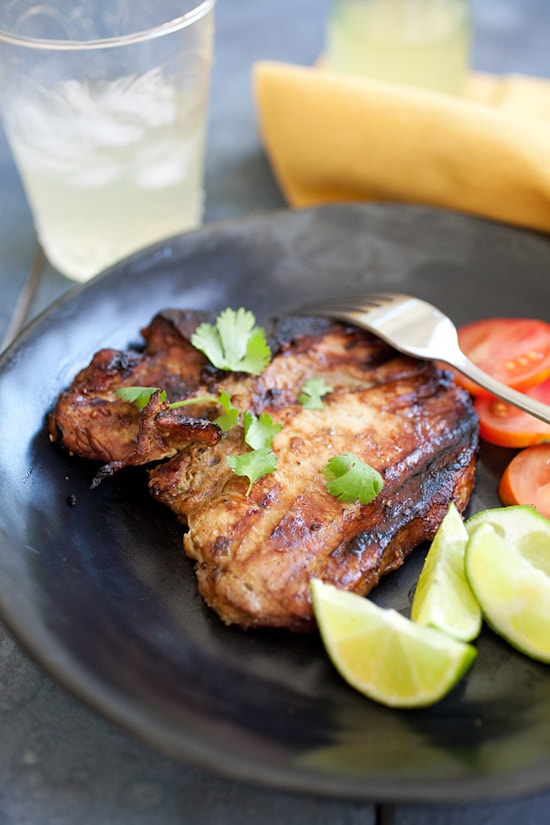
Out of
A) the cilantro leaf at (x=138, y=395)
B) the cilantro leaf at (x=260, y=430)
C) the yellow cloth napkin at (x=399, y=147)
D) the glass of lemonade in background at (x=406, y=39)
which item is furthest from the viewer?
the glass of lemonade in background at (x=406, y=39)

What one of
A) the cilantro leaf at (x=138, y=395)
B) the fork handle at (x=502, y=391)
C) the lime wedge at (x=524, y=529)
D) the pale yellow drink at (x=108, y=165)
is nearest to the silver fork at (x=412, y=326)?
the fork handle at (x=502, y=391)

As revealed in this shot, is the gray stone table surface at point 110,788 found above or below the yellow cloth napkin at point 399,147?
below

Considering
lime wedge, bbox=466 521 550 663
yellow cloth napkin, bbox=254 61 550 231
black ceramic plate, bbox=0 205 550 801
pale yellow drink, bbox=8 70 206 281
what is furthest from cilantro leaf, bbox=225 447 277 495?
yellow cloth napkin, bbox=254 61 550 231

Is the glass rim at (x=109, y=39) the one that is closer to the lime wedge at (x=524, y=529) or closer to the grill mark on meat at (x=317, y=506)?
the grill mark on meat at (x=317, y=506)

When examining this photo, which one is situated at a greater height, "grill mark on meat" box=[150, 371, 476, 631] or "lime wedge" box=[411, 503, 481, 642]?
"lime wedge" box=[411, 503, 481, 642]

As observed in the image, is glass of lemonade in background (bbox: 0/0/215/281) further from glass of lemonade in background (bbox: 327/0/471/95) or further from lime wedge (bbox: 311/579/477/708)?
lime wedge (bbox: 311/579/477/708)

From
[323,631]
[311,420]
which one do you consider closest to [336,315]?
[311,420]
